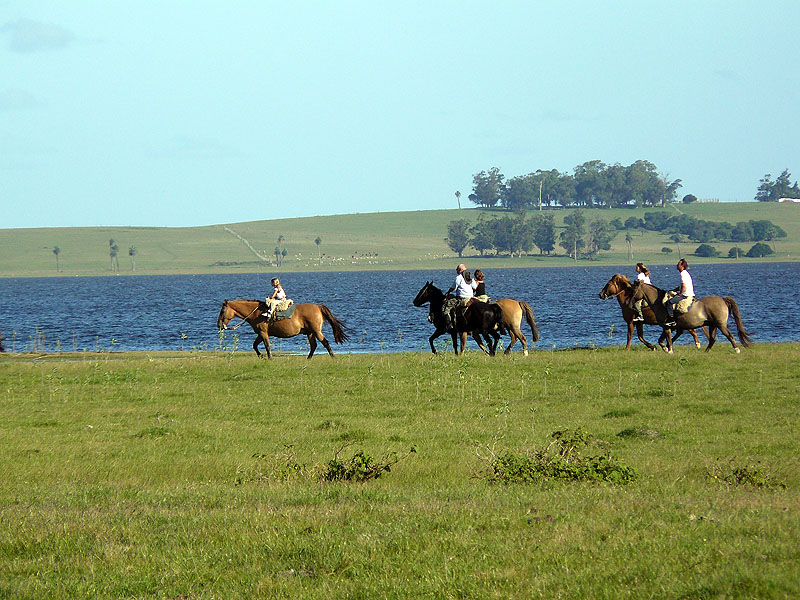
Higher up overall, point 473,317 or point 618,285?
point 618,285

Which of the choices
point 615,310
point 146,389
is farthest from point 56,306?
point 146,389

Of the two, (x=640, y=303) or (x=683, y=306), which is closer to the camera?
(x=683, y=306)

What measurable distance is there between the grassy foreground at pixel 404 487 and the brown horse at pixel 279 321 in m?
5.02

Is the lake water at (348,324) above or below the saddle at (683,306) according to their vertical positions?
below

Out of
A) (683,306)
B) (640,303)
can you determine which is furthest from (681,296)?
(640,303)

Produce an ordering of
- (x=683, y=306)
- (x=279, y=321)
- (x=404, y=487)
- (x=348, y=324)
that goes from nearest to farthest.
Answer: (x=404, y=487) → (x=683, y=306) → (x=279, y=321) → (x=348, y=324)

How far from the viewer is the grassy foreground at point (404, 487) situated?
7477 mm

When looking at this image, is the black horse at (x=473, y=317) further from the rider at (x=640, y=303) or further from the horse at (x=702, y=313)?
the horse at (x=702, y=313)

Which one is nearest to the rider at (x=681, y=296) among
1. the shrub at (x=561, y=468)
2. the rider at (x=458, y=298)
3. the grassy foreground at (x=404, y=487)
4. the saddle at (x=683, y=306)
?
the saddle at (x=683, y=306)

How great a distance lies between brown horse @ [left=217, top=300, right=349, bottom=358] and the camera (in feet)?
93.9

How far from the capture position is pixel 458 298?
2697 cm

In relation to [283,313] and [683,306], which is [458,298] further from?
[683,306]

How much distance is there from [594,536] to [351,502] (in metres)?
2.94

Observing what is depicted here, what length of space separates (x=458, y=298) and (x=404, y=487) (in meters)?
15.7
